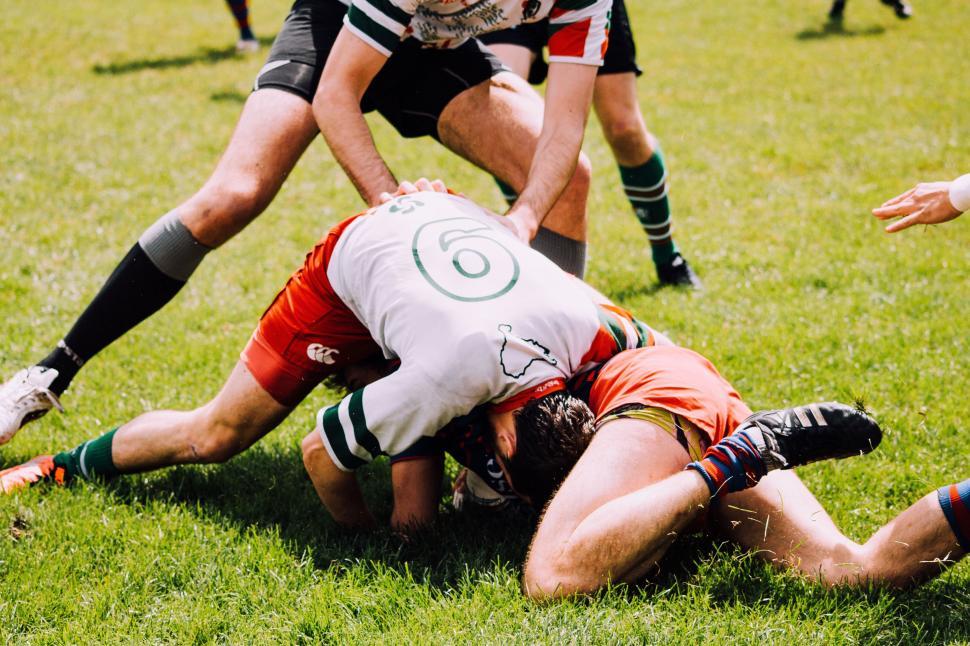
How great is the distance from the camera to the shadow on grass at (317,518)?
284 centimetres

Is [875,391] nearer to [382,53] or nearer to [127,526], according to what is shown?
[382,53]

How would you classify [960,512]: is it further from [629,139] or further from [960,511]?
[629,139]

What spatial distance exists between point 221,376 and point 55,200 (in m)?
2.93

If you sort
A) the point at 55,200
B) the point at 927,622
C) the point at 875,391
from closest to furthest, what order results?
1. the point at 927,622
2. the point at 875,391
3. the point at 55,200

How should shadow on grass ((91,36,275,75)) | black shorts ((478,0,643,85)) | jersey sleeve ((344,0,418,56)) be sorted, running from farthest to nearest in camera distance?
shadow on grass ((91,36,275,75)) < black shorts ((478,0,643,85)) < jersey sleeve ((344,0,418,56))

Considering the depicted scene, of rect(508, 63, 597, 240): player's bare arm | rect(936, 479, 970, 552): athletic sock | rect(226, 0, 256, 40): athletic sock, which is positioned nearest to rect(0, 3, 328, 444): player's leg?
rect(508, 63, 597, 240): player's bare arm

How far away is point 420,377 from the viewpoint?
2.62 metres

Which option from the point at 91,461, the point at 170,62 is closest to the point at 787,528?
the point at 91,461

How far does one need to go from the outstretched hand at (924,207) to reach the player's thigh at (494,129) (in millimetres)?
1287

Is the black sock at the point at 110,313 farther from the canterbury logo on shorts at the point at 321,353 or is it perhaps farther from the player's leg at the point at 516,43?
the player's leg at the point at 516,43

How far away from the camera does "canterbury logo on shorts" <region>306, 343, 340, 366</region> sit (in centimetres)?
312

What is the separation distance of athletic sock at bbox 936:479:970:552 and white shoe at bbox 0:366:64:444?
2844mm

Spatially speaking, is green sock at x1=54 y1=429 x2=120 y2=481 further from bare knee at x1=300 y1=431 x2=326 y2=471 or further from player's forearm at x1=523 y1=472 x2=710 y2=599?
player's forearm at x1=523 y1=472 x2=710 y2=599

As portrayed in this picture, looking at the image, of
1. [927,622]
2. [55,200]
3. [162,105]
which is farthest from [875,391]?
[162,105]
